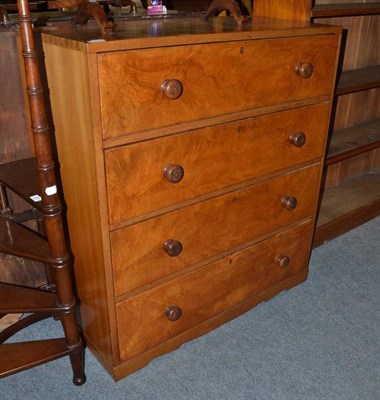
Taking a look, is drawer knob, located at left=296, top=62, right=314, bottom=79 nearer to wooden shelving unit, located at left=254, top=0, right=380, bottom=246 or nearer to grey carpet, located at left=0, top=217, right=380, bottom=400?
wooden shelving unit, located at left=254, top=0, right=380, bottom=246

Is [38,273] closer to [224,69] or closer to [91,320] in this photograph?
[91,320]

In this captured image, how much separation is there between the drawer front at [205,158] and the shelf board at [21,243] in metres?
0.24

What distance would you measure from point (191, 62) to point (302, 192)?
0.77m

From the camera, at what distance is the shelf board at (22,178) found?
4.47 ft

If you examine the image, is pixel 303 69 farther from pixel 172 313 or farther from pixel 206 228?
Result: pixel 172 313

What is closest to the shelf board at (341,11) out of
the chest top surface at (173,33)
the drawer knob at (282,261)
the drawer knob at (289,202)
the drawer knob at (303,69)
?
the chest top surface at (173,33)

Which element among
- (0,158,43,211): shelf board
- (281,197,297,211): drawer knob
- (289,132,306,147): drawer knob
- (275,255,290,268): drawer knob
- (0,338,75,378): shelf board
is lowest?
(0,338,75,378): shelf board

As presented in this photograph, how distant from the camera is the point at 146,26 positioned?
1.46 meters

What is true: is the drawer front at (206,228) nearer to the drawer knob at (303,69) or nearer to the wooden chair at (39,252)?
the wooden chair at (39,252)

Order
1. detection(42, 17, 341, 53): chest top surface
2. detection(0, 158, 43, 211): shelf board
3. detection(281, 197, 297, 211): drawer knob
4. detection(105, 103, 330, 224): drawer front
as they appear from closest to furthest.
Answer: detection(42, 17, 341, 53): chest top surface < detection(105, 103, 330, 224): drawer front < detection(0, 158, 43, 211): shelf board < detection(281, 197, 297, 211): drawer knob

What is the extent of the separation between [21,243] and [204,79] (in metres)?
0.71

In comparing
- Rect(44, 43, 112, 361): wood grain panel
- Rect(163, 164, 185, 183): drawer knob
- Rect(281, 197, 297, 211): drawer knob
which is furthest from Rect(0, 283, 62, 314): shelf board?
Rect(281, 197, 297, 211): drawer knob

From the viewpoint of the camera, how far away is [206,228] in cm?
153

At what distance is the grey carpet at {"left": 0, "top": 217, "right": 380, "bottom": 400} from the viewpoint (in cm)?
153
